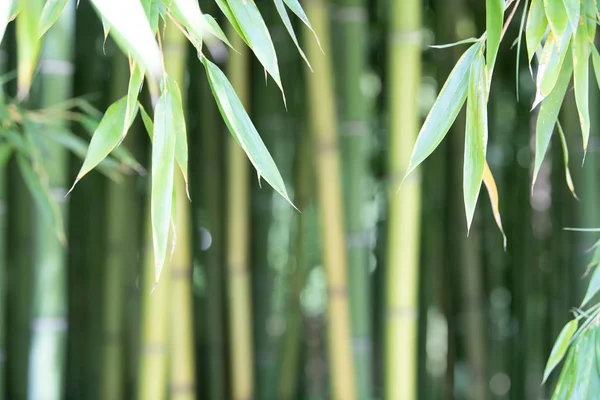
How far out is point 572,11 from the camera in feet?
1.85

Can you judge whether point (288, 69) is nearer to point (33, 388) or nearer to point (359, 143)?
point (359, 143)

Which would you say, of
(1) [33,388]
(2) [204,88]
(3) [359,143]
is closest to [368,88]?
(2) [204,88]

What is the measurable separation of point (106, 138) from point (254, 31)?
0.55 feet

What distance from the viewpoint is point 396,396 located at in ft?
3.30

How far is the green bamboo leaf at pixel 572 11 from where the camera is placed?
553mm

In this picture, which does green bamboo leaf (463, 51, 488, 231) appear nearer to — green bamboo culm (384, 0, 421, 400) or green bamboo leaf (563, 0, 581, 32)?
green bamboo leaf (563, 0, 581, 32)

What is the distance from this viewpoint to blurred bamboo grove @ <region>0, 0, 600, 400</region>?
1.06m

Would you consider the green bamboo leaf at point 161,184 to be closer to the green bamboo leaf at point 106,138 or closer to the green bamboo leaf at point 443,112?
the green bamboo leaf at point 106,138

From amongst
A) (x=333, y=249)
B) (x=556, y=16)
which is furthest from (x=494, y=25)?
(x=333, y=249)

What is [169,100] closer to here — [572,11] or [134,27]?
[134,27]

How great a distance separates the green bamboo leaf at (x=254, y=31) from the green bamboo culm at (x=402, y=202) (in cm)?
47

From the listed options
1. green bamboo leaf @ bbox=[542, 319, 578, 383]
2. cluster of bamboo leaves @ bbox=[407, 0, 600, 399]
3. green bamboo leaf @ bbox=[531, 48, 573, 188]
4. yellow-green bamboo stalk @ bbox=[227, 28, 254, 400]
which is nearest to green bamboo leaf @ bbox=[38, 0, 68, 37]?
cluster of bamboo leaves @ bbox=[407, 0, 600, 399]

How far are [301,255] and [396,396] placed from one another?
76cm

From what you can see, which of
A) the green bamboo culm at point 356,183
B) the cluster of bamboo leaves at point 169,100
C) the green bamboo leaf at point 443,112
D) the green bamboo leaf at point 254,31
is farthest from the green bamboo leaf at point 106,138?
Answer: the green bamboo culm at point 356,183
